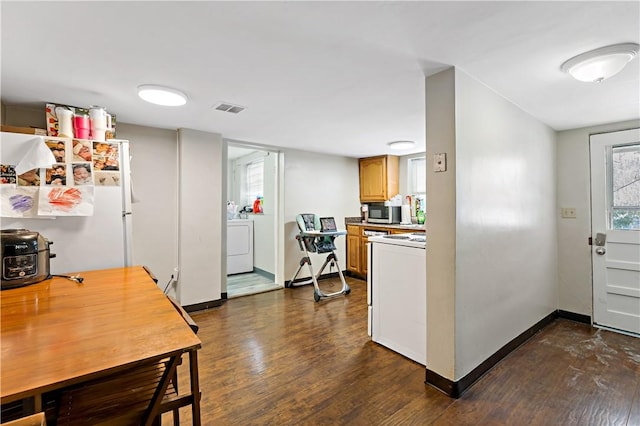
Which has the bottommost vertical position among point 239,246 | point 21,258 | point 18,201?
point 239,246

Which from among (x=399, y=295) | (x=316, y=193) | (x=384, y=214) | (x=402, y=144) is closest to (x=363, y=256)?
(x=384, y=214)

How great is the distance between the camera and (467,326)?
197 centimetres

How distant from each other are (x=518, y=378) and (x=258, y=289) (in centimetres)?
328

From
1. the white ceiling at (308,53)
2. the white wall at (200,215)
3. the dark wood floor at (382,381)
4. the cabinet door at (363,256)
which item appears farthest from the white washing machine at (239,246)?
the white ceiling at (308,53)

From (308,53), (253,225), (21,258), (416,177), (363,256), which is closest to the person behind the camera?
(21,258)

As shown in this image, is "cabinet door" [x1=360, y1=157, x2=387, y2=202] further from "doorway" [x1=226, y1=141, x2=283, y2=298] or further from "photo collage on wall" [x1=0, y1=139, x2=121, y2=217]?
"photo collage on wall" [x1=0, y1=139, x2=121, y2=217]

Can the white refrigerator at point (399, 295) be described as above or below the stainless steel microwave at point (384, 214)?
below

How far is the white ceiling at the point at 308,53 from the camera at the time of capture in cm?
134

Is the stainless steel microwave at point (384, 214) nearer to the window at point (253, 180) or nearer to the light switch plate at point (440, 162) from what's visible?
the window at point (253, 180)

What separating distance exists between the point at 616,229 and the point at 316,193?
3.73 meters

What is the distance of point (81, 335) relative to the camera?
3.38 feet

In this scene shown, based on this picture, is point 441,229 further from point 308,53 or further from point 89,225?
point 89,225

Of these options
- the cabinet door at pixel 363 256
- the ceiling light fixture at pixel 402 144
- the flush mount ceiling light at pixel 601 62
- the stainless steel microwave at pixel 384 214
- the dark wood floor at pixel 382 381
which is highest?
the ceiling light fixture at pixel 402 144

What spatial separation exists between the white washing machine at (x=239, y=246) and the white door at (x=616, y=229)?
194 inches
